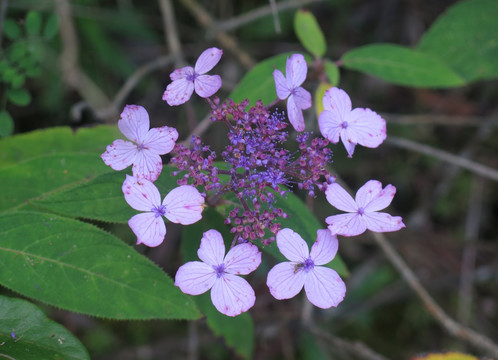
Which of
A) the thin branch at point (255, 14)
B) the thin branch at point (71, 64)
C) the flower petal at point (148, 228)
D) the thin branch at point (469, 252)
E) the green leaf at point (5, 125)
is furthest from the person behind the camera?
the thin branch at point (469, 252)

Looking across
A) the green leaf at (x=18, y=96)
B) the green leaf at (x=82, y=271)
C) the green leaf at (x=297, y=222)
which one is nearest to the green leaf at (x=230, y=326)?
the green leaf at (x=82, y=271)

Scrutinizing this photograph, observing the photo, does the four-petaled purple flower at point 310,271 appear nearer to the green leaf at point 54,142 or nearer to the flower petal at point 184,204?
the flower petal at point 184,204

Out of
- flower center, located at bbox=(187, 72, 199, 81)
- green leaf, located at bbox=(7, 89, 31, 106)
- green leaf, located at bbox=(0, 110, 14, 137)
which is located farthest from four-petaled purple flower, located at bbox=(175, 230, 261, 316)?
green leaf, located at bbox=(7, 89, 31, 106)

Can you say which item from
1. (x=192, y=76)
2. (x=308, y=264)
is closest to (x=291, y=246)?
(x=308, y=264)

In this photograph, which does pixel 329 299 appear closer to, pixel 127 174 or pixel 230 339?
pixel 127 174

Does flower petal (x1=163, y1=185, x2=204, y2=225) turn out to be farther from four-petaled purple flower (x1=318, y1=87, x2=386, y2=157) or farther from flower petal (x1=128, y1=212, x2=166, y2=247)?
four-petaled purple flower (x1=318, y1=87, x2=386, y2=157)

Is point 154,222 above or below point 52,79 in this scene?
above

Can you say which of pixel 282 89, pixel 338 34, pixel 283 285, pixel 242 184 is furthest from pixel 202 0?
pixel 283 285
